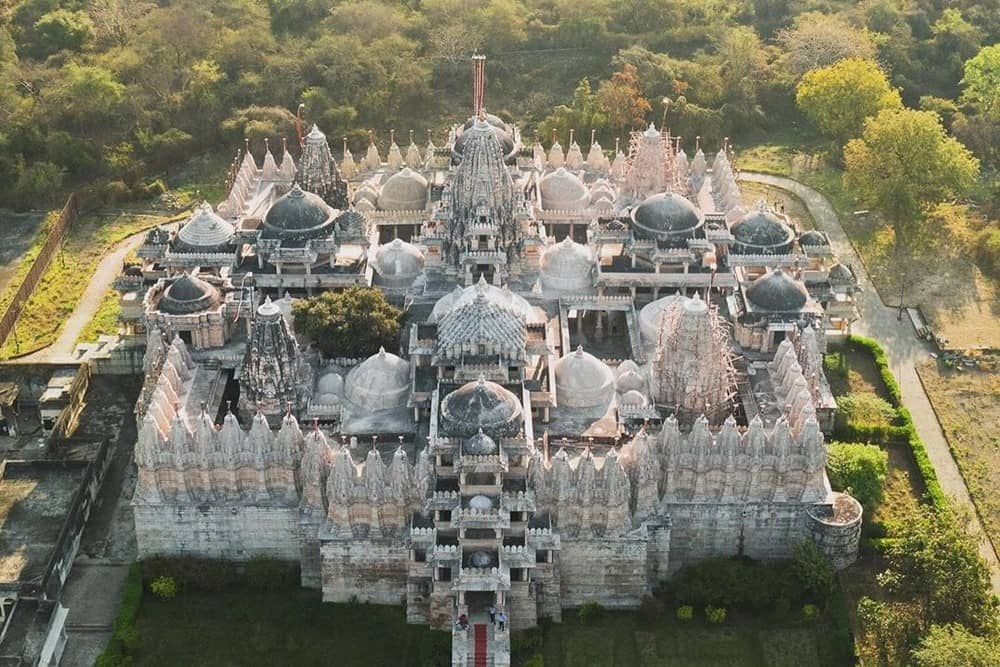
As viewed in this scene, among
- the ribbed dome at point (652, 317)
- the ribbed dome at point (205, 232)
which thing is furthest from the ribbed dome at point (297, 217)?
the ribbed dome at point (652, 317)

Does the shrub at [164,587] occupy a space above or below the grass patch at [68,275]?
below

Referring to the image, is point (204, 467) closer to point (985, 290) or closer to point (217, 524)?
point (217, 524)

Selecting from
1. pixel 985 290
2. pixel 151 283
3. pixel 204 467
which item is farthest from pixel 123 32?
pixel 985 290

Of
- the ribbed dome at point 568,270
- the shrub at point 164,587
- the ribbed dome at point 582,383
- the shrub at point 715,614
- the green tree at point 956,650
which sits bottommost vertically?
the green tree at point 956,650

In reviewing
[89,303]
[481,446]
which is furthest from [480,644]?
[89,303]

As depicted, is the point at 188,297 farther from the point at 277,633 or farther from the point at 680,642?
the point at 680,642

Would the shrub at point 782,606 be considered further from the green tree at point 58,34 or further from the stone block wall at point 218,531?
the green tree at point 58,34
